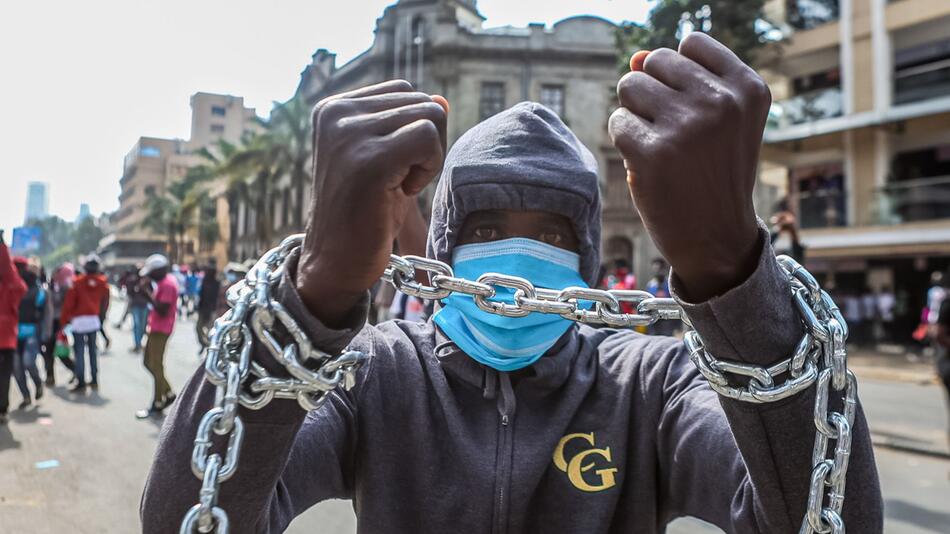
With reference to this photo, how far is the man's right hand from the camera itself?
0.86m

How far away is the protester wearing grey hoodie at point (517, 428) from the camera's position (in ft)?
4.17

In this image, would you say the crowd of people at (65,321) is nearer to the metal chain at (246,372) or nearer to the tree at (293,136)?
the metal chain at (246,372)

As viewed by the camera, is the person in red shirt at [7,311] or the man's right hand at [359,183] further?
the person in red shirt at [7,311]

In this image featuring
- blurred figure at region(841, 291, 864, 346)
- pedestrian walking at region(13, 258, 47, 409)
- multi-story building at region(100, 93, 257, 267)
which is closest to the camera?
pedestrian walking at region(13, 258, 47, 409)

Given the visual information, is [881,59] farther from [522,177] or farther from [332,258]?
[332,258]

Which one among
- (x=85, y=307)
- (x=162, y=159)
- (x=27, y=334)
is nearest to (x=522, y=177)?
(x=27, y=334)

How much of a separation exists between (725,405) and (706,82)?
48 cm

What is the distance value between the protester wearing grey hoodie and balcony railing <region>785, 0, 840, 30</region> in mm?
21345

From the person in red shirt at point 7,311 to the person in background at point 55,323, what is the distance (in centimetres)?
196

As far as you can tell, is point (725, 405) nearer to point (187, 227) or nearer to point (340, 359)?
point (340, 359)

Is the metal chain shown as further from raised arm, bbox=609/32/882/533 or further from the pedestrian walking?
the pedestrian walking

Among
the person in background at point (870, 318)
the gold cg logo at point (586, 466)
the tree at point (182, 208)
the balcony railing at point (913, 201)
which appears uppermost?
the tree at point (182, 208)

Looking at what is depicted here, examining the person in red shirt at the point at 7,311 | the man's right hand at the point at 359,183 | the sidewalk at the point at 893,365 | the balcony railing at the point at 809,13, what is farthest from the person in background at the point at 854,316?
the man's right hand at the point at 359,183

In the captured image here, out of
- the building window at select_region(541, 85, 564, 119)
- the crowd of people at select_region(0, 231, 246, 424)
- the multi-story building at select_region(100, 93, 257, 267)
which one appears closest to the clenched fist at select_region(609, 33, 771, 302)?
the crowd of people at select_region(0, 231, 246, 424)
